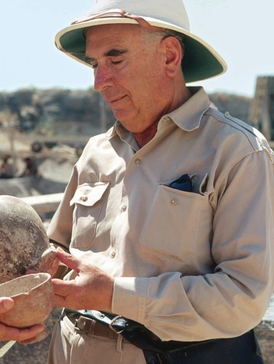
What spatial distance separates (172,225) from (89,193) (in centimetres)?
56

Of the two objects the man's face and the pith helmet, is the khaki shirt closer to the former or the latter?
the man's face

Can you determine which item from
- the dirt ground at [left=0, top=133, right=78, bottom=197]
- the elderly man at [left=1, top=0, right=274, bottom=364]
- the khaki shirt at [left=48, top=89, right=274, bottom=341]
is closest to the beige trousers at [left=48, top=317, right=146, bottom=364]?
the elderly man at [left=1, top=0, right=274, bottom=364]

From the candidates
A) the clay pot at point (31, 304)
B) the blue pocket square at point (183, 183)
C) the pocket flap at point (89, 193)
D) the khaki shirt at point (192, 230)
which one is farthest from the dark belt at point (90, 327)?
the blue pocket square at point (183, 183)

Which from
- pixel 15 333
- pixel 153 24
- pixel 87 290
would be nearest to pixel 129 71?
pixel 153 24

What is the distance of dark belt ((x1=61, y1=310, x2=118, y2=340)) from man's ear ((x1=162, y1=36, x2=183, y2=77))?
1.10 meters

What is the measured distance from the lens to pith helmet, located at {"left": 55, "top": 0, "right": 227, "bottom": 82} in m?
2.47

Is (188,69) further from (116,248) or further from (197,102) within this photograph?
(116,248)

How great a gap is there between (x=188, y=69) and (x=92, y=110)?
156ft

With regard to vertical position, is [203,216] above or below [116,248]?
above

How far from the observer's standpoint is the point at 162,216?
236cm

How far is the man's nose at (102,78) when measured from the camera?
2.55m

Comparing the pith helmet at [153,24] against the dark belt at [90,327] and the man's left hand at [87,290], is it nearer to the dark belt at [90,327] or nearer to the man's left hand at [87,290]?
the man's left hand at [87,290]

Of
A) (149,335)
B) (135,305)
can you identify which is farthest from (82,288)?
(149,335)

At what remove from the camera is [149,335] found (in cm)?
236
